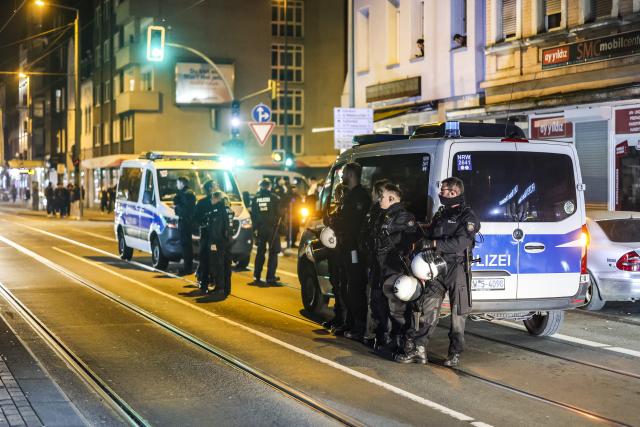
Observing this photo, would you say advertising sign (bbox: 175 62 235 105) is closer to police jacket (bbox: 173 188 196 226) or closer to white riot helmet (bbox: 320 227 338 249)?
police jacket (bbox: 173 188 196 226)

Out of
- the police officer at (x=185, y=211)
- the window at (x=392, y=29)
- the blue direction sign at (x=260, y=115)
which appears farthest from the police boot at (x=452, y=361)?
the blue direction sign at (x=260, y=115)

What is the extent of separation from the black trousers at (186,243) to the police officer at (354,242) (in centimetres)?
760

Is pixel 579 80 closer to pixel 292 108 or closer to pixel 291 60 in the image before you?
pixel 292 108

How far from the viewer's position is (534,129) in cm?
2330

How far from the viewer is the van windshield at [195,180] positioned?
781 inches

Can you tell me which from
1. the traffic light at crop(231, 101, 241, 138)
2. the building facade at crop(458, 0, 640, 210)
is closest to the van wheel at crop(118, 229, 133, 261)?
the building facade at crop(458, 0, 640, 210)

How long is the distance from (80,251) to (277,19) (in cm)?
4134

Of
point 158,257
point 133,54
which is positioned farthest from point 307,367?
point 133,54

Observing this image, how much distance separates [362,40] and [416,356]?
22410 millimetres

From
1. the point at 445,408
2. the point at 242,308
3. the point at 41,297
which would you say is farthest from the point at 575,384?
the point at 41,297

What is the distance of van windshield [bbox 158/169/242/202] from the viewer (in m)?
19.8

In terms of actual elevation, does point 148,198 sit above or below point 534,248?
above

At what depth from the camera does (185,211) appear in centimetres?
1784

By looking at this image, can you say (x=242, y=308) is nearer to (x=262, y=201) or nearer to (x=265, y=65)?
(x=262, y=201)
